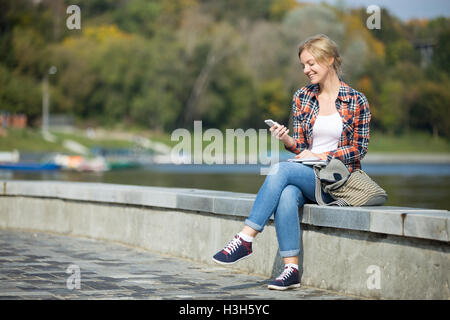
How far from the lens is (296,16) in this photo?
6538 centimetres

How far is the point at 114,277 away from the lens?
5.48m

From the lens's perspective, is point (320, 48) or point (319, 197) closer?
point (319, 197)

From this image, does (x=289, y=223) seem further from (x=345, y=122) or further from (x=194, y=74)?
(x=194, y=74)

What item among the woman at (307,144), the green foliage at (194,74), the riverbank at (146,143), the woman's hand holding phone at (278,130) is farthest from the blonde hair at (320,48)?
the green foliage at (194,74)

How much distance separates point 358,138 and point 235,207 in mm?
1120

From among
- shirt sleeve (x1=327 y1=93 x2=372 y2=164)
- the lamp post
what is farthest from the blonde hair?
the lamp post

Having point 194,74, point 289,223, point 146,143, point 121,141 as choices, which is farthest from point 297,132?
point 194,74

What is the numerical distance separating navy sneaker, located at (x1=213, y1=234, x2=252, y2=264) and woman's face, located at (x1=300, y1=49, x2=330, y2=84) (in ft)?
4.03

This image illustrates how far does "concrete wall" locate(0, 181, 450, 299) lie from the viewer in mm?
4484

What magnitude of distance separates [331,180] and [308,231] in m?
0.44

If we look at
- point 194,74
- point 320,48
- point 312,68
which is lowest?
point 312,68

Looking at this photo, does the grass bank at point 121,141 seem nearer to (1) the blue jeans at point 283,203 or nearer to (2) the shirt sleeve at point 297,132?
(2) the shirt sleeve at point 297,132

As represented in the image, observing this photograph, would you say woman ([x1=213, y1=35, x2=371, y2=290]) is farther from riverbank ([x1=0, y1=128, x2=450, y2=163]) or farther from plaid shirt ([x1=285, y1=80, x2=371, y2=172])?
riverbank ([x1=0, y1=128, x2=450, y2=163])

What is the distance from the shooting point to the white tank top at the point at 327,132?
5.36 m
